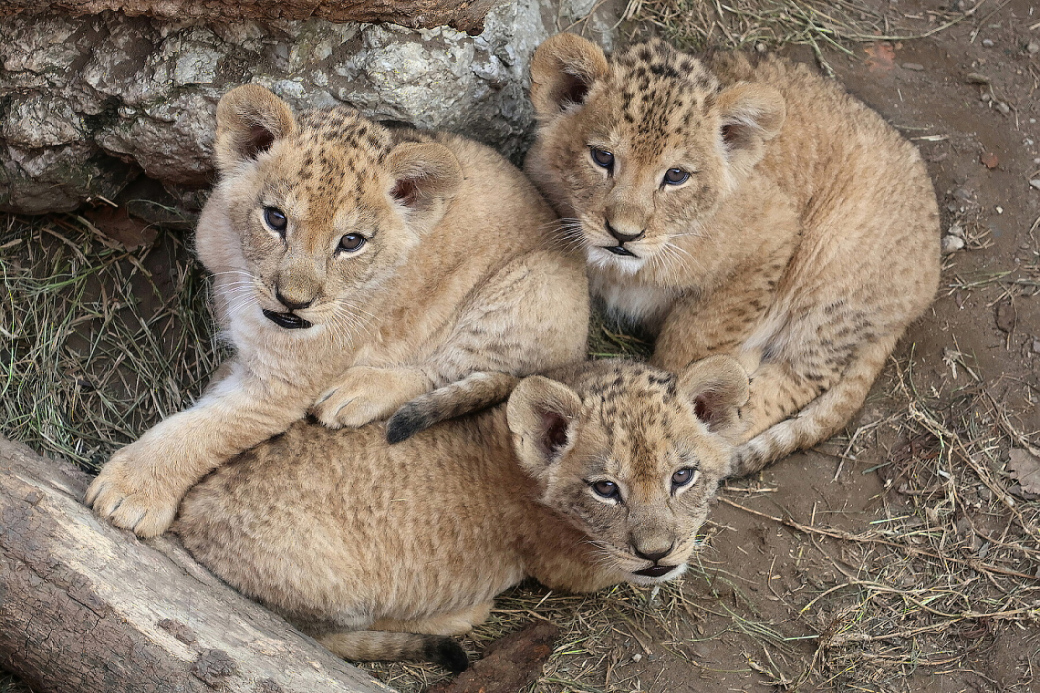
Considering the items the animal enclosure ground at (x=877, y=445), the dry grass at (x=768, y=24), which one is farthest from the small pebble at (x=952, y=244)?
the dry grass at (x=768, y=24)

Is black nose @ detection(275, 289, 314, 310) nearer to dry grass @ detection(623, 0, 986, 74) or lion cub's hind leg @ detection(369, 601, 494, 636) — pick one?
lion cub's hind leg @ detection(369, 601, 494, 636)

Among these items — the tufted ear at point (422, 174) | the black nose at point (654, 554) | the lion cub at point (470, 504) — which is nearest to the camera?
the black nose at point (654, 554)

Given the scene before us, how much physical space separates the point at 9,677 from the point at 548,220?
10.3 ft

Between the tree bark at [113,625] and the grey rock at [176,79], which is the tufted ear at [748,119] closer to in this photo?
the grey rock at [176,79]

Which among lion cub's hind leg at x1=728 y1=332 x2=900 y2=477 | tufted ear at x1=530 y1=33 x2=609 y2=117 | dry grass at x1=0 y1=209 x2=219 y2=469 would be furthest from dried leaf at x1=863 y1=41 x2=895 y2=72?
dry grass at x1=0 y1=209 x2=219 y2=469

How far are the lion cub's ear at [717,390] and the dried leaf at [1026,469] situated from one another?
1796 mm

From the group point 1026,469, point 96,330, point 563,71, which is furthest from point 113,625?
point 1026,469

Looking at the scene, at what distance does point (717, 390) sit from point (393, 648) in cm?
185

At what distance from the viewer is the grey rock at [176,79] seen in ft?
14.9

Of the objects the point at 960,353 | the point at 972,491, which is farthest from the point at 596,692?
the point at 960,353

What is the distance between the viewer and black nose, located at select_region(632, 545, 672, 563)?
3.75 m

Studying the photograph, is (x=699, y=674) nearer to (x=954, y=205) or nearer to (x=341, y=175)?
(x=341, y=175)

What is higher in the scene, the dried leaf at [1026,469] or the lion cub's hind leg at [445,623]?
the lion cub's hind leg at [445,623]

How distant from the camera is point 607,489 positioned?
3877mm
